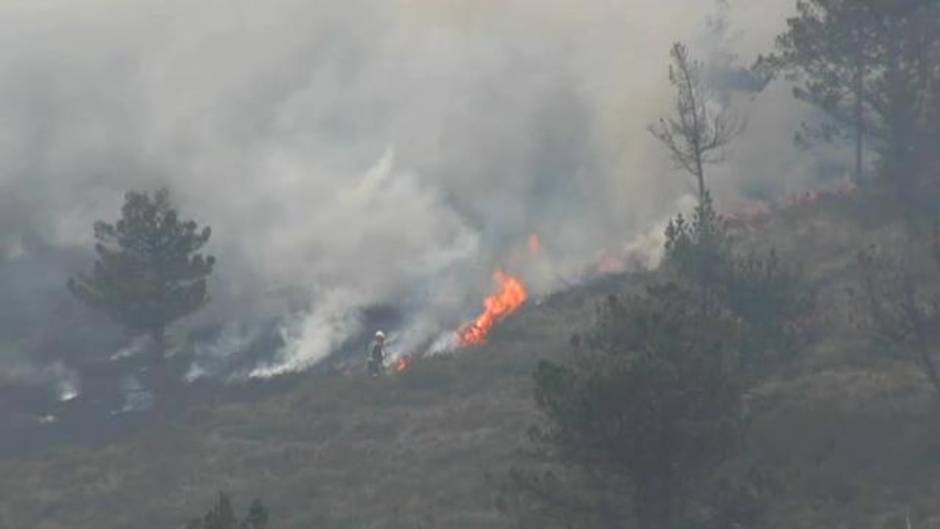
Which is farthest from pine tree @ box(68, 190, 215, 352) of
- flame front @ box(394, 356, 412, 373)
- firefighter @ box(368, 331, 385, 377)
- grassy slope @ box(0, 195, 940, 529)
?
flame front @ box(394, 356, 412, 373)

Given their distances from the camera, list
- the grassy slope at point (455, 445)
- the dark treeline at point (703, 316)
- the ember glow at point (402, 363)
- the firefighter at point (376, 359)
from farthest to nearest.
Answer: the firefighter at point (376, 359)
the ember glow at point (402, 363)
the grassy slope at point (455, 445)
the dark treeline at point (703, 316)

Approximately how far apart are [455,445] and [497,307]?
22706mm

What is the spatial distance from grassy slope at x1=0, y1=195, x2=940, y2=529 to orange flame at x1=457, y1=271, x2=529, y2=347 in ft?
7.23

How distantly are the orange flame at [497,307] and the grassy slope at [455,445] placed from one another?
2203 millimetres

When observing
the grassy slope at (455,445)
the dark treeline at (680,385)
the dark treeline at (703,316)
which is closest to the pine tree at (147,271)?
the dark treeline at (703,316)

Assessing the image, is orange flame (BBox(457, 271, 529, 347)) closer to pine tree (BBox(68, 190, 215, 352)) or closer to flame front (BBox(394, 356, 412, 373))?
flame front (BBox(394, 356, 412, 373))

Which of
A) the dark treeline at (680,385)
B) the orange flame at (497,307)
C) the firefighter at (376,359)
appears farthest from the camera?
the orange flame at (497,307)

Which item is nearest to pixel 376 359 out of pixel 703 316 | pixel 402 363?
pixel 402 363

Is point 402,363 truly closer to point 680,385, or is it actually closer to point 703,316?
point 703,316

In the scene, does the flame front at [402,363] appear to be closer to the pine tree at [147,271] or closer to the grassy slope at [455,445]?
the grassy slope at [455,445]

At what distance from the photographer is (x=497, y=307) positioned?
67312 millimetres

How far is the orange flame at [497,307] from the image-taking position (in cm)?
6275

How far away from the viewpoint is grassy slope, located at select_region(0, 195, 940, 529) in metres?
32.4

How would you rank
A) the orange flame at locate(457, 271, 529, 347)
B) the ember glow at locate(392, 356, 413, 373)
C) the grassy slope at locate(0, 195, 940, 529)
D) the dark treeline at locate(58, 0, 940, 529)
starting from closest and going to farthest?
the dark treeline at locate(58, 0, 940, 529)
the grassy slope at locate(0, 195, 940, 529)
the ember glow at locate(392, 356, 413, 373)
the orange flame at locate(457, 271, 529, 347)
